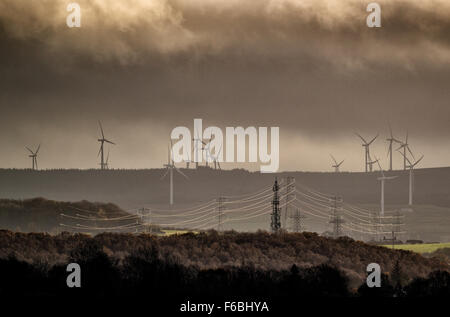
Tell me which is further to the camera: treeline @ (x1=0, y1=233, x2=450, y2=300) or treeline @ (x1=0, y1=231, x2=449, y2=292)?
treeline @ (x1=0, y1=231, x2=449, y2=292)

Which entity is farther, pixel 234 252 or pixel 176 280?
pixel 234 252

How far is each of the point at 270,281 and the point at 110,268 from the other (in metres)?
10.8

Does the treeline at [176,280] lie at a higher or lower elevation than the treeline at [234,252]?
lower

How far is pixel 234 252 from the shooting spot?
68375 millimetres

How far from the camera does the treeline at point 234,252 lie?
6166cm

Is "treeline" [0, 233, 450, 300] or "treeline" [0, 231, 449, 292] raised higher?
"treeline" [0, 231, 449, 292]

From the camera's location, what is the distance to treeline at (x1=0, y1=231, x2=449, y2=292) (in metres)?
61.7

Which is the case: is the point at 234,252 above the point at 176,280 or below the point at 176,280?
above

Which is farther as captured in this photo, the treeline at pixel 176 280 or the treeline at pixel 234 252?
the treeline at pixel 234 252

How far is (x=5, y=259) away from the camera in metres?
59.2
